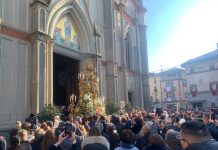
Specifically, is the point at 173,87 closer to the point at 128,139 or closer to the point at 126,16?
the point at 126,16

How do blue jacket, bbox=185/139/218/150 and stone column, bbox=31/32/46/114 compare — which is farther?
stone column, bbox=31/32/46/114

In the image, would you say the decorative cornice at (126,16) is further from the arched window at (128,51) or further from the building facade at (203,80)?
the building facade at (203,80)

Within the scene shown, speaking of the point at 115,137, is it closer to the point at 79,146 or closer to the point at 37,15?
the point at 79,146

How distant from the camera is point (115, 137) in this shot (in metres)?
6.58

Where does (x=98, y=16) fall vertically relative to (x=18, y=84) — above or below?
above

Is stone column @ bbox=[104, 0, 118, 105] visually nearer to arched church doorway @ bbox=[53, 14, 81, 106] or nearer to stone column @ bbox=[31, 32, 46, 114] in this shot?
arched church doorway @ bbox=[53, 14, 81, 106]

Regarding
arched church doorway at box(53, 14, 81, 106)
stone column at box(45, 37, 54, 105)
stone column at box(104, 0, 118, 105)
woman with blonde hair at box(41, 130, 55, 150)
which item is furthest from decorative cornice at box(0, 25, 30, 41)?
woman with blonde hair at box(41, 130, 55, 150)

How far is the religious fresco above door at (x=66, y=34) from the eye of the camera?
17391 millimetres

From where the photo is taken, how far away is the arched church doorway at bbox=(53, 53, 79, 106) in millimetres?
20453

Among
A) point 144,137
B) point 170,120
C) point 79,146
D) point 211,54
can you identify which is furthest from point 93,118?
point 211,54

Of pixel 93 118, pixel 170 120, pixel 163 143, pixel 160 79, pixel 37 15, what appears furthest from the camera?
pixel 160 79

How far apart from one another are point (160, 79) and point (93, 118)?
218ft

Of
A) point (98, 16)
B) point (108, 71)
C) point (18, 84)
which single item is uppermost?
point (98, 16)

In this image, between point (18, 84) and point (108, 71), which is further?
point (108, 71)
